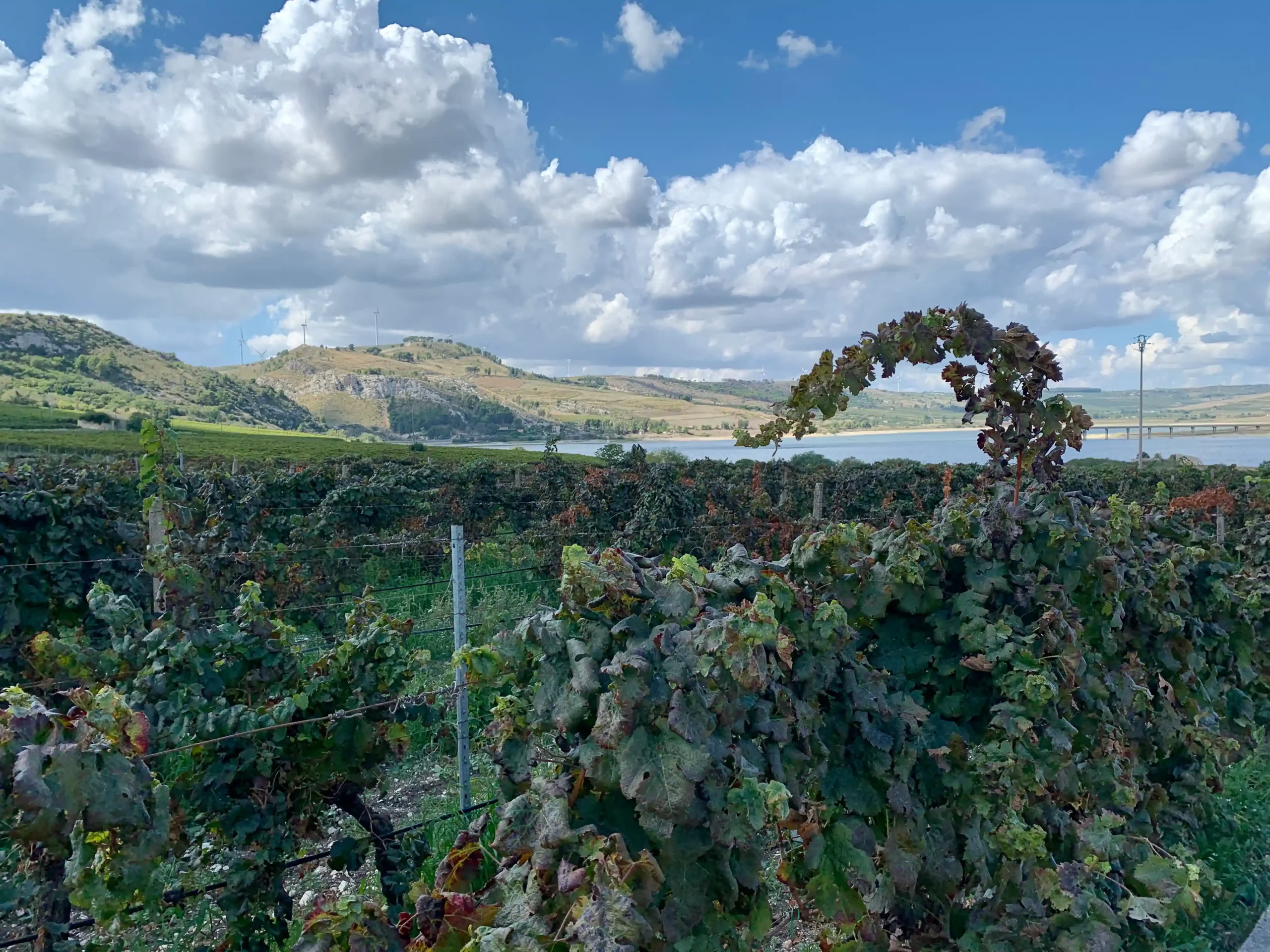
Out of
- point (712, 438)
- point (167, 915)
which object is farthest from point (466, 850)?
point (712, 438)

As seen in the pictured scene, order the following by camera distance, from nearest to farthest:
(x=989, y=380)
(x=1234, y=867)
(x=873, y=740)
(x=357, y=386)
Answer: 1. (x=873, y=740)
2. (x=989, y=380)
3. (x=1234, y=867)
4. (x=357, y=386)

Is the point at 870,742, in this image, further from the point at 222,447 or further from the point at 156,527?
the point at 222,447

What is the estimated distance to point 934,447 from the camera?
71.6 m

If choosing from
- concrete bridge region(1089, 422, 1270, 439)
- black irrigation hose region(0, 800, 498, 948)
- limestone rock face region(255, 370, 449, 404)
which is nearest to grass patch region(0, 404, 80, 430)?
black irrigation hose region(0, 800, 498, 948)

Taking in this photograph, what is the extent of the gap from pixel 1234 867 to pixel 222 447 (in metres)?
40.8

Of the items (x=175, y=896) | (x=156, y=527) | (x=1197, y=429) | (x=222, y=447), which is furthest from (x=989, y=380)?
(x=1197, y=429)

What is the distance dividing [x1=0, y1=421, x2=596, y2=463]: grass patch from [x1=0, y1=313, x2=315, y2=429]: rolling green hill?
79.7 ft

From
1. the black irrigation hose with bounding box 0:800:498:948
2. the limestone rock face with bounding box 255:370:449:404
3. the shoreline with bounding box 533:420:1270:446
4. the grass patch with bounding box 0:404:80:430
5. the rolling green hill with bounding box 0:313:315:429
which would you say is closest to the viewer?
the black irrigation hose with bounding box 0:800:498:948

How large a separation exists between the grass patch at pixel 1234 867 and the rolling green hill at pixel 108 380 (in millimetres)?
74887

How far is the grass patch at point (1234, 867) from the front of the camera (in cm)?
359

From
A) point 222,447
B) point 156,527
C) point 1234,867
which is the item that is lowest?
point 1234,867

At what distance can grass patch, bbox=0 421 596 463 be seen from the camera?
100 feet

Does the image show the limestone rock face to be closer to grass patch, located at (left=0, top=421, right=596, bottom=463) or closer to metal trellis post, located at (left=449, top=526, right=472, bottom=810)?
grass patch, located at (left=0, top=421, right=596, bottom=463)

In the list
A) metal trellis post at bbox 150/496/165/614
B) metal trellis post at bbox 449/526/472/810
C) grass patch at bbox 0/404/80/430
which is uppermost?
grass patch at bbox 0/404/80/430
